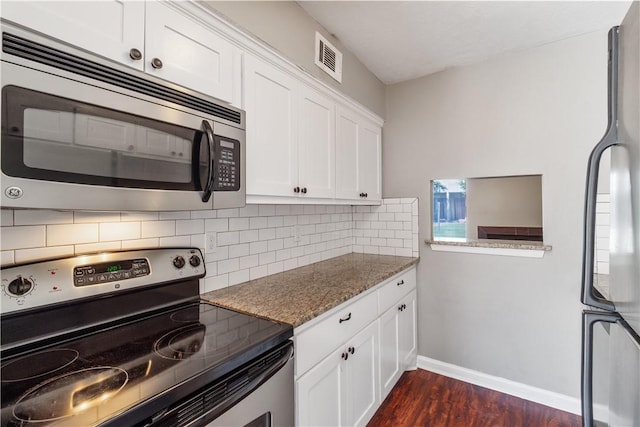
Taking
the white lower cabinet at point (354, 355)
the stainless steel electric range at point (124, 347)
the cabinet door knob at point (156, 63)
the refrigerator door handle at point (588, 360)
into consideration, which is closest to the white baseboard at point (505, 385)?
the white lower cabinet at point (354, 355)

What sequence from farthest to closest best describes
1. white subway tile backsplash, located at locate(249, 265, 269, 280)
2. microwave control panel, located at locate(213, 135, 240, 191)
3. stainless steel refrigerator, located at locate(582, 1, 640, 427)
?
white subway tile backsplash, located at locate(249, 265, 269, 280) → microwave control panel, located at locate(213, 135, 240, 191) → stainless steel refrigerator, located at locate(582, 1, 640, 427)

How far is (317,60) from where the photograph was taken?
6.11 feet

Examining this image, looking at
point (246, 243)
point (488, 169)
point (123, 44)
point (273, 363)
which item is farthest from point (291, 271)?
point (488, 169)

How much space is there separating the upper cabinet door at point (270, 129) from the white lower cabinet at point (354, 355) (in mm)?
671

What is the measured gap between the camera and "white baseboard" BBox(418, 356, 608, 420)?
2012mm

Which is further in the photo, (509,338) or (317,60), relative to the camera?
(509,338)

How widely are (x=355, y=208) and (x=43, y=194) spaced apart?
2.31 m

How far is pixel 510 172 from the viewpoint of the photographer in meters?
2.17

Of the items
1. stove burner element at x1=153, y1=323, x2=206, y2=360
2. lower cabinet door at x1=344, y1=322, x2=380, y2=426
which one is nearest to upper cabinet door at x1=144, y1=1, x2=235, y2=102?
stove burner element at x1=153, y1=323, x2=206, y2=360

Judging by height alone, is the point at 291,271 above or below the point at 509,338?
above

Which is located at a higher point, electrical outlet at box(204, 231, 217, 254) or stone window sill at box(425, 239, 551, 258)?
electrical outlet at box(204, 231, 217, 254)

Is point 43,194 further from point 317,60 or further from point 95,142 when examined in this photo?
point 317,60

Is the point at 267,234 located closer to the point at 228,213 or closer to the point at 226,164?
the point at 228,213

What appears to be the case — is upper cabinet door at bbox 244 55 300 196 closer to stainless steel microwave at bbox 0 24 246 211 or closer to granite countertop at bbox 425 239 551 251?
stainless steel microwave at bbox 0 24 246 211
